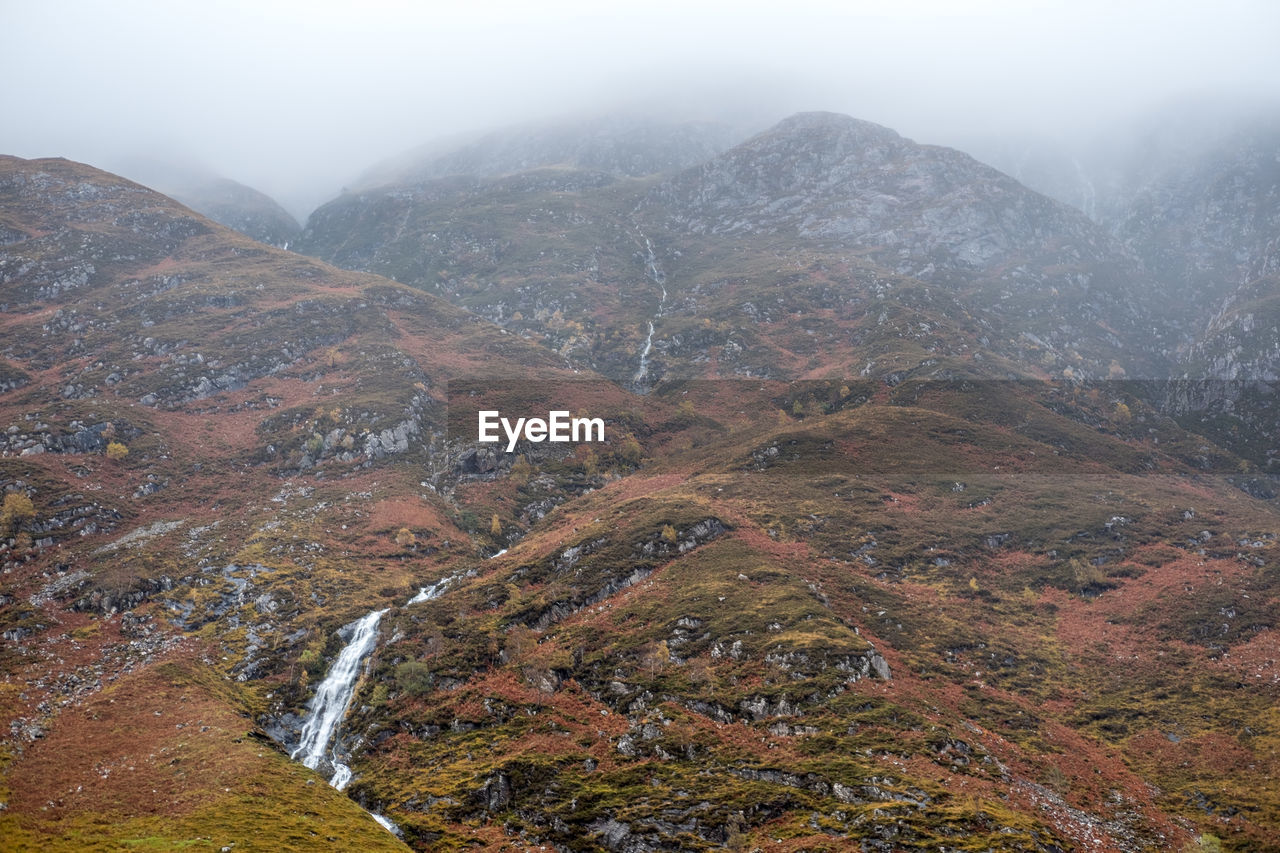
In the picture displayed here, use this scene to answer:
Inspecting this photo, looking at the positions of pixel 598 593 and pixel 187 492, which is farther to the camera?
pixel 187 492

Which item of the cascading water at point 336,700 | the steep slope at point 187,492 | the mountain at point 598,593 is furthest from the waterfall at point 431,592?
the cascading water at point 336,700

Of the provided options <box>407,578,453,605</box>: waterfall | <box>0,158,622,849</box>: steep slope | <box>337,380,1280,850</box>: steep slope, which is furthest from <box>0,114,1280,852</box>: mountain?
<box>407,578,453,605</box>: waterfall

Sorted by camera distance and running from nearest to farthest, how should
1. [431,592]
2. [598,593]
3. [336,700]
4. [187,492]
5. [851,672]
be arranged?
[851,672] → [336,700] → [598,593] → [431,592] → [187,492]

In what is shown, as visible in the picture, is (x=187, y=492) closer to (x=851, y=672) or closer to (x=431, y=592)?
(x=431, y=592)

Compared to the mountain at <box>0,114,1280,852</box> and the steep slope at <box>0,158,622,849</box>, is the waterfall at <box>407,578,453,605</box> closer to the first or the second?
the mountain at <box>0,114,1280,852</box>

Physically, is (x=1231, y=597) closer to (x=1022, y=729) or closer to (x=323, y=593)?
(x=1022, y=729)

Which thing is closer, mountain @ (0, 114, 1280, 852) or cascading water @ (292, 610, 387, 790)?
mountain @ (0, 114, 1280, 852)

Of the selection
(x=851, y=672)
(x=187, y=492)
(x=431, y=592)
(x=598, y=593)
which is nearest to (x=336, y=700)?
(x=431, y=592)
